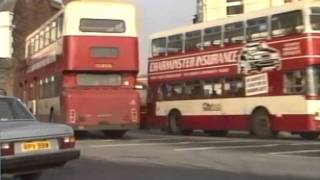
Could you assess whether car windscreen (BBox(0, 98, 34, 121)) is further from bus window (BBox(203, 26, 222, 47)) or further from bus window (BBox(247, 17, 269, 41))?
bus window (BBox(203, 26, 222, 47))

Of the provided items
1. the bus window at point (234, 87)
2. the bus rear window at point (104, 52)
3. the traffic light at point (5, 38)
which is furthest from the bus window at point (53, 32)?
the traffic light at point (5, 38)

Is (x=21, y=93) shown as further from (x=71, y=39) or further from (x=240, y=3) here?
(x=240, y=3)

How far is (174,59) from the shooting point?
103 feet

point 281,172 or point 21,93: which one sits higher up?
point 21,93

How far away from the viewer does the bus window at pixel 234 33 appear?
27.4 meters

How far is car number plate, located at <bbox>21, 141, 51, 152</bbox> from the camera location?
38.8 feet

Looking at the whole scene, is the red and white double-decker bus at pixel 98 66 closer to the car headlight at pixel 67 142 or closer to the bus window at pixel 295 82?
the bus window at pixel 295 82

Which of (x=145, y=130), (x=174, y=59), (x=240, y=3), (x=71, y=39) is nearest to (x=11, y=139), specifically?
(x=71, y=39)

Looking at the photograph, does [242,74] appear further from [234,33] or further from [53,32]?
[53,32]

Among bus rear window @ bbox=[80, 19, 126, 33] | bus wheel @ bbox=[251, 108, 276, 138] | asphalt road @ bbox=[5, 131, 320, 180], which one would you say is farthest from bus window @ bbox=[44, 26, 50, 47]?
bus wheel @ bbox=[251, 108, 276, 138]

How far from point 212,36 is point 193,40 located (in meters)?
1.30

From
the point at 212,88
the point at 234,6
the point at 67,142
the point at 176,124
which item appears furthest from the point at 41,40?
the point at 234,6

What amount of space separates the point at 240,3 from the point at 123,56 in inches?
1197

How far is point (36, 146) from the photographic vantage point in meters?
11.9
